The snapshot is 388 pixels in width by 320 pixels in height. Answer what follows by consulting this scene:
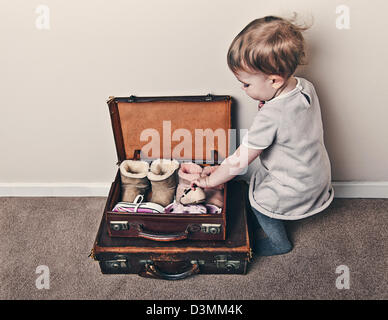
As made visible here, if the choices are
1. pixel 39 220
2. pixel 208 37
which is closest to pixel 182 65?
pixel 208 37

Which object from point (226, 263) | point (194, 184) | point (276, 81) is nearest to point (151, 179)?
point (194, 184)

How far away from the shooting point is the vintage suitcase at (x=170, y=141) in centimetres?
118

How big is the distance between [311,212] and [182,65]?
657 millimetres

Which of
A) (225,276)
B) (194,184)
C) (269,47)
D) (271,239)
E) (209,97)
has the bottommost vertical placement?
(225,276)

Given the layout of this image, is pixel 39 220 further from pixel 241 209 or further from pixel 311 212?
pixel 311 212

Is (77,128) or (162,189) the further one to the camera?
(77,128)

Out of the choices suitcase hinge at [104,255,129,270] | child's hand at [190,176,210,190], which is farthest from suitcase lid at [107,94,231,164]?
suitcase hinge at [104,255,129,270]

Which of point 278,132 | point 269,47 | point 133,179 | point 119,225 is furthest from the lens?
point 133,179

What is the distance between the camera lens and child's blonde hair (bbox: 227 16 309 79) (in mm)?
975

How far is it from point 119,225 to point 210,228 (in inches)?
11.8

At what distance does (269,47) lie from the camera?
97 cm

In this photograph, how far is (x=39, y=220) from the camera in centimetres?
Answer: 153

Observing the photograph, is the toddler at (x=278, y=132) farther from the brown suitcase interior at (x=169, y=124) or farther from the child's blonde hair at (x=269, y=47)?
the brown suitcase interior at (x=169, y=124)

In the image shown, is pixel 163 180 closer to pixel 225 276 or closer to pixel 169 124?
pixel 169 124
